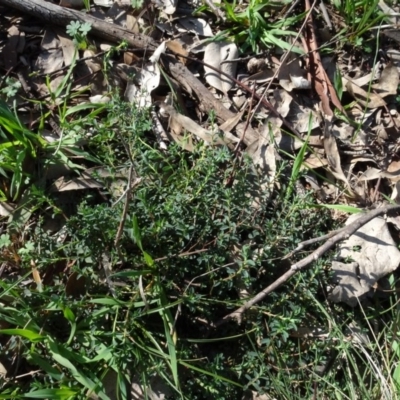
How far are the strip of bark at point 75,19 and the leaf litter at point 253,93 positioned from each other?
5 cm

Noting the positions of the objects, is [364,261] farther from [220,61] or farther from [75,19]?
[75,19]

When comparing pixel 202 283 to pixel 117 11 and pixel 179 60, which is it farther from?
pixel 117 11

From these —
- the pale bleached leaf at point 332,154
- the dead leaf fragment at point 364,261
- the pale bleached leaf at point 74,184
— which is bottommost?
the dead leaf fragment at point 364,261

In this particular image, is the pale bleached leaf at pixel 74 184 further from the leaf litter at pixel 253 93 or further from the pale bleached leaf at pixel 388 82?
the pale bleached leaf at pixel 388 82

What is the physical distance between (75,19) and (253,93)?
34.7 inches

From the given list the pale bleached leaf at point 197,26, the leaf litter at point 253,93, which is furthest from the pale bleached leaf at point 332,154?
the pale bleached leaf at point 197,26

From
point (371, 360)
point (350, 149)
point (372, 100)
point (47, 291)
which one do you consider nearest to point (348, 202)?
point (350, 149)

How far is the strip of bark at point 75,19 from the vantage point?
9.88 feet

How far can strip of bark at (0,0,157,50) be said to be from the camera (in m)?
3.01

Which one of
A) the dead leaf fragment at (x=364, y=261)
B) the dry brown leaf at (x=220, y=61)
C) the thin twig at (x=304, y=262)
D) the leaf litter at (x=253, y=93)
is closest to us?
the thin twig at (x=304, y=262)

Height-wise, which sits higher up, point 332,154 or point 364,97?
point 364,97

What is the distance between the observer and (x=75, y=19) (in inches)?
119

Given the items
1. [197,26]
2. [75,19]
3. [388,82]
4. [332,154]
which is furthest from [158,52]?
[388,82]

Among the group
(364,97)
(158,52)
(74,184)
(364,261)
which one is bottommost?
(364,261)
